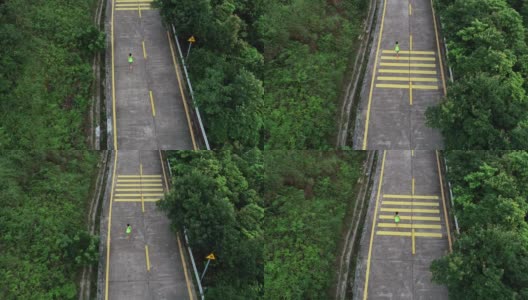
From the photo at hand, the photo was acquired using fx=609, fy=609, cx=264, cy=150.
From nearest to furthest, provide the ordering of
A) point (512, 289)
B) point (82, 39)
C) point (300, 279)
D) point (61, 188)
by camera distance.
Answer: point (512, 289), point (300, 279), point (61, 188), point (82, 39)

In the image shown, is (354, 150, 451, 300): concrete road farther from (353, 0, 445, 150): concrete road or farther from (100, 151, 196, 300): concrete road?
(100, 151, 196, 300): concrete road

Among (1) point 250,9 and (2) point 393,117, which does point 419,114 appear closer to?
(2) point 393,117

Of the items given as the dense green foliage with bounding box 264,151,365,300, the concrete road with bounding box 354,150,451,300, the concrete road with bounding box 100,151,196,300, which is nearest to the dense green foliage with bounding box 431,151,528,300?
the concrete road with bounding box 354,150,451,300

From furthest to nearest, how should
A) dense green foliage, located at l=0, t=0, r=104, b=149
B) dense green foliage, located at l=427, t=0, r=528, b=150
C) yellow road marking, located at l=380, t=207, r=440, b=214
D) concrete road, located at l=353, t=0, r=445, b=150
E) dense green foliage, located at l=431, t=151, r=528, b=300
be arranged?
dense green foliage, located at l=0, t=0, r=104, b=149 → concrete road, located at l=353, t=0, r=445, b=150 → yellow road marking, located at l=380, t=207, r=440, b=214 → dense green foliage, located at l=427, t=0, r=528, b=150 → dense green foliage, located at l=431, t=151, r=528, b=300

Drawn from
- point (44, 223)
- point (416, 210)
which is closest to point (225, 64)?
point (44, 223)

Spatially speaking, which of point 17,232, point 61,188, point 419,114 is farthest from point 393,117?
point 17,232

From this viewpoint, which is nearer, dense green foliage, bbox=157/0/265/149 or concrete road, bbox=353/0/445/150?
concrete road, bbox=353/0/445/150
